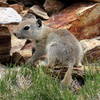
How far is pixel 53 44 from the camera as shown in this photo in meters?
8.57

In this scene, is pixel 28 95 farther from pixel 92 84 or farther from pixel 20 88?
pixel 92 84

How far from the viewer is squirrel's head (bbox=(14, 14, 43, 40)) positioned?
8969 mm

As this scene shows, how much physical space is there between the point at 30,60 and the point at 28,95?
8.66 ft

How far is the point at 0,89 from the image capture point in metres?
6.71

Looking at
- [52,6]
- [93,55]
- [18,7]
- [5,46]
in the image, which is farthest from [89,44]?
[18,7]

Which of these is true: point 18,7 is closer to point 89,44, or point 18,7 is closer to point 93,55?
point 89,44

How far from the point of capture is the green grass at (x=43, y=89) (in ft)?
20.7

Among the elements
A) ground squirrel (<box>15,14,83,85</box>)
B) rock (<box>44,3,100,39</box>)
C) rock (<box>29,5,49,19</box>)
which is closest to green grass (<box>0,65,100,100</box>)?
ground squirrel (<box>15,14,83,85</box>)

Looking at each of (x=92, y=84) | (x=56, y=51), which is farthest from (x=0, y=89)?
(x=56, y=51)

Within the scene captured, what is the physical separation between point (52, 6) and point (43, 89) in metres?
4.96

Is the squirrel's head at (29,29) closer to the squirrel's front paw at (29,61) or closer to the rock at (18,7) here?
the squirrel's front paw at (29,61)

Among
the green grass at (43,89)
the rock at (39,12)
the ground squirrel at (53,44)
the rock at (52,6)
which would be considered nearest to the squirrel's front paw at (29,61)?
the ground squirrel at (53,44)

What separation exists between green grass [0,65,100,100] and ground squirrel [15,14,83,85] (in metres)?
0.51

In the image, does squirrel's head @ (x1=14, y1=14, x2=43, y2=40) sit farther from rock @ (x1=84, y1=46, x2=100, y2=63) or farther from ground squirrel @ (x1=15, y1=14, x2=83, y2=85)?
rock @ (x1=84, y1=46, x2=100, y2=63)
